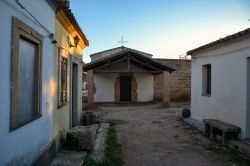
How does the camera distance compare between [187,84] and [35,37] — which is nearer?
[35,37]

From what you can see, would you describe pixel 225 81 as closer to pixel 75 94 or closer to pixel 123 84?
pixel 75 94

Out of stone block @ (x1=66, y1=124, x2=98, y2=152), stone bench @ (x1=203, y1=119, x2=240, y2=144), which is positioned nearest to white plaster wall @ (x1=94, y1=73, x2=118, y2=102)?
stone bench @ (x1=203, y1=119, x2=240, y2=144)

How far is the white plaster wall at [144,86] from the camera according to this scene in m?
22.4

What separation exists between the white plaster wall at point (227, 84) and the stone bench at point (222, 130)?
201 millimetres

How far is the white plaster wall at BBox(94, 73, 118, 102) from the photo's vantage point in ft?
71.6

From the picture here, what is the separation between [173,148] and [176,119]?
5647 millimetres

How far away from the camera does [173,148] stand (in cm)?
799

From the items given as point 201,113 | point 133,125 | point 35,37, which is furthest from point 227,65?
point 35,37

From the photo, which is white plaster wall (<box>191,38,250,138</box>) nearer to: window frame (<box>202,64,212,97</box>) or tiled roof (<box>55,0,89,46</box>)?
window frame (<box>202,64,212,97</box>)

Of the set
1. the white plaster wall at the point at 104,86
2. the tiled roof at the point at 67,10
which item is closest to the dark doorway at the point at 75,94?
the tiled roof at the point at 67,10

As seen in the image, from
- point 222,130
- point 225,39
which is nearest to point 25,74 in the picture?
point 222,130

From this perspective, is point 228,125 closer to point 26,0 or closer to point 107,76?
point 26,0

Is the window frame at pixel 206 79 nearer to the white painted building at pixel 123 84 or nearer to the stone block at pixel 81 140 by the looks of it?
the stone block at pixel 81 140

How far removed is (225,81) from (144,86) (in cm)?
1370
